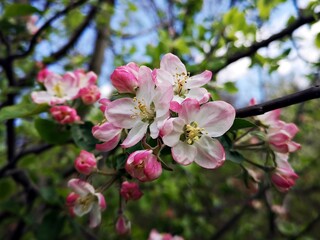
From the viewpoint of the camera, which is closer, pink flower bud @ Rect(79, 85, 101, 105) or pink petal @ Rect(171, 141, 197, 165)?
pink petal @ Rect(171, 141, 197, 165)

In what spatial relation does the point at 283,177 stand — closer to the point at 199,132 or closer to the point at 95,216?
the point at 199,132

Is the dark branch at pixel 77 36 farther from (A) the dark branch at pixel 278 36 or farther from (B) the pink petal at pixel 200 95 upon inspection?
(B) the pink petal at pixel 200 95

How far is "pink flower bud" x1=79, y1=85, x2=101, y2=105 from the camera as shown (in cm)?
122

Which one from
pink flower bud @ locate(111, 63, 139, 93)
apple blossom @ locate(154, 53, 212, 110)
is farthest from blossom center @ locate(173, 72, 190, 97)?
pink flower bud @ locate(111, 63, 139, 93)

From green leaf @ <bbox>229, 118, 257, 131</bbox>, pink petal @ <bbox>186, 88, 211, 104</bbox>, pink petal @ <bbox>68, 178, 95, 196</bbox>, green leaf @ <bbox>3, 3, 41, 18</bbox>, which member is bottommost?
pink petal @ <bbox>68, 178, 95, 196</bbox>

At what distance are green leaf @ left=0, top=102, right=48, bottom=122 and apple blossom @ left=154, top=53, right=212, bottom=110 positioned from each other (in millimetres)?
511

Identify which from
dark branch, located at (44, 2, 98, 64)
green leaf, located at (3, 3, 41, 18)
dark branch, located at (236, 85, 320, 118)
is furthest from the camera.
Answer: dark branch, located at (44, 2, 98, 64)

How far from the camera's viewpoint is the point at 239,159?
903mm

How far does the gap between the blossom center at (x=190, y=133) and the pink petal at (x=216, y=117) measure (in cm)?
1

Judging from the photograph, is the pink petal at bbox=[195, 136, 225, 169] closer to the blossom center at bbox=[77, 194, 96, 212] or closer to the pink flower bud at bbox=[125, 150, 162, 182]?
the pink flower bud at bbox=[125, 150, 162, 182]

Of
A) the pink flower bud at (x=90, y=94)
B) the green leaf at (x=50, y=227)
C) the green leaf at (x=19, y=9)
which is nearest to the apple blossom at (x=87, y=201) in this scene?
the pink flower bud at (x=90, y=94)

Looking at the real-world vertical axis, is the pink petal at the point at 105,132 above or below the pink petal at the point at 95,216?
above

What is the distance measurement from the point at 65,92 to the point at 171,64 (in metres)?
0.54

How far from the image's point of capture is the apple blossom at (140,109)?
0.79 m
